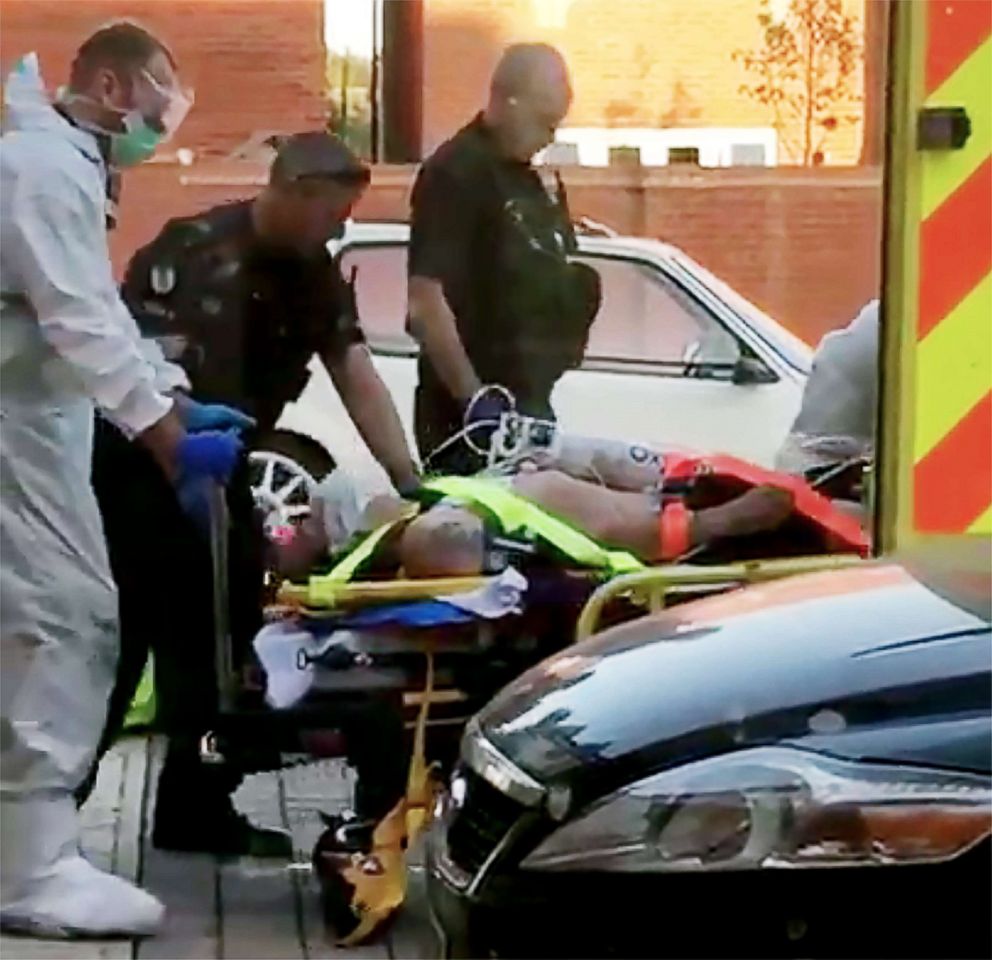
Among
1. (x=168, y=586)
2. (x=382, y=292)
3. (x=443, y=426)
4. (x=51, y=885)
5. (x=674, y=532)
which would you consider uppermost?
(x=382, y=292)

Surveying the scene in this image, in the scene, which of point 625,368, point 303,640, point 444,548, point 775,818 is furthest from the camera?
point 625,368

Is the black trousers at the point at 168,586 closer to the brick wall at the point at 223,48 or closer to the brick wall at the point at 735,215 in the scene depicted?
the brick wall at the point at 735,215

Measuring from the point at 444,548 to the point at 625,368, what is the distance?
1078 mm

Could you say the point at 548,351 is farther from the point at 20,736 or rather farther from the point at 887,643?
the point at 887,643

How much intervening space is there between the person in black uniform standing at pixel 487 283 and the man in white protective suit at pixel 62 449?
921 mm

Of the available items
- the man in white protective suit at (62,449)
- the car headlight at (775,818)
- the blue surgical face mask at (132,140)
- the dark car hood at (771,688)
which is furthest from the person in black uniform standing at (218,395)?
the car headlight at (775,818)

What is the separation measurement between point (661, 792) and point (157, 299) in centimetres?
322

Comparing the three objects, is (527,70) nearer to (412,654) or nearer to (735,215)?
(735,215)

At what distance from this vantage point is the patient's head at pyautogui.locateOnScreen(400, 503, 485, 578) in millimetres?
6324

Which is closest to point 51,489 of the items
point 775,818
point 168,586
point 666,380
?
point 168,586

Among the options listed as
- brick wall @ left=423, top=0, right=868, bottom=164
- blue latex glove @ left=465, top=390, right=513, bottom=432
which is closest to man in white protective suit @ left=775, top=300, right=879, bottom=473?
brick wall @ left=423, top=0, right=868, bottom=164

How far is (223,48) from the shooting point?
7062mm

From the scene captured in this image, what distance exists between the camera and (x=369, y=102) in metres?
7.09

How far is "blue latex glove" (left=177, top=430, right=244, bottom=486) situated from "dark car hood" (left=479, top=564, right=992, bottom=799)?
4.78 feet
